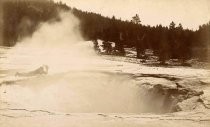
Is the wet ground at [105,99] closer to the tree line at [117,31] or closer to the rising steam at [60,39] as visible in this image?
the tree line at [117,31]

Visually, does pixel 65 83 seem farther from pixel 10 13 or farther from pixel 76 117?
pixel 10 13

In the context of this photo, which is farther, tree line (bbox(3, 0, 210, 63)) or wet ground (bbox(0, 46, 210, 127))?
tree line (bbox(3, 0, 210, 63))

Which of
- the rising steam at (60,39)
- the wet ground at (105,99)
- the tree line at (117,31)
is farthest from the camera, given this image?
the rising steam at (60,39)

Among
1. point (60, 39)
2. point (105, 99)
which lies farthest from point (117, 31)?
point (105, 99)

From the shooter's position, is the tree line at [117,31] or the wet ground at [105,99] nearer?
the wet ground at [105,99]

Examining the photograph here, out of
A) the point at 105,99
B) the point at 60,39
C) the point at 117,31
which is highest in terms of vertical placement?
the point at 117,31

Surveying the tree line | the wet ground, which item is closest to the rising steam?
the tree line

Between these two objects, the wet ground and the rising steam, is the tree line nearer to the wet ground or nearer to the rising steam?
the rising steam

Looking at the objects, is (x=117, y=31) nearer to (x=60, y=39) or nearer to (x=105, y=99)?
(x=60, y=39)

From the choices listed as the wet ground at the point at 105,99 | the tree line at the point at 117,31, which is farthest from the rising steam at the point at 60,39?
the wet ground at the point at 105,99
